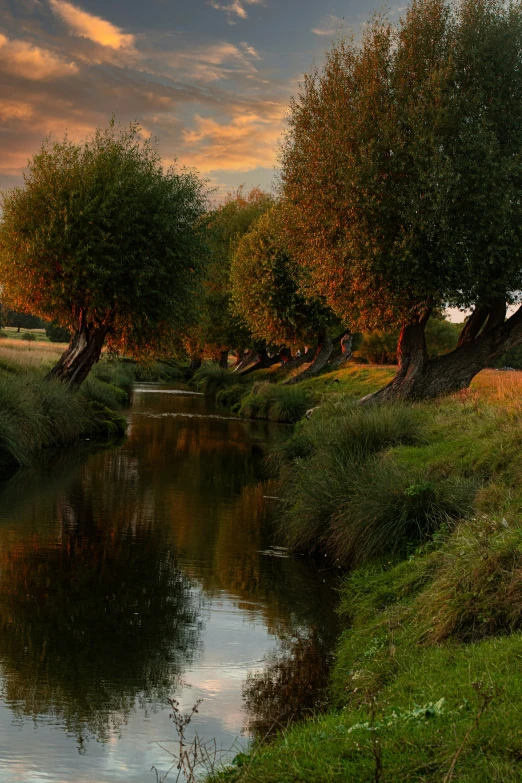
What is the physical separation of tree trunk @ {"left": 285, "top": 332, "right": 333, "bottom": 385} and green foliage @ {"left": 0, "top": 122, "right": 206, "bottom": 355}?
18997 mm

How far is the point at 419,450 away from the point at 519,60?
13489 mm

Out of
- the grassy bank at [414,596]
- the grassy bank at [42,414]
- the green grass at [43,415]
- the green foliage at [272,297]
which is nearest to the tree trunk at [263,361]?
the green foliage at [272,297]

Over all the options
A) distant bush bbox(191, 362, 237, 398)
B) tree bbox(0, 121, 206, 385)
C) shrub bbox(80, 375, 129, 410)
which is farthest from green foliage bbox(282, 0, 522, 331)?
distant bush bbox(191, 362, 237, 398)

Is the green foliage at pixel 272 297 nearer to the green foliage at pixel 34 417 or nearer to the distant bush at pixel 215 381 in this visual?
the distant bush at pixel 215 381

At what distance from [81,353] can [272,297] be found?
17983mm

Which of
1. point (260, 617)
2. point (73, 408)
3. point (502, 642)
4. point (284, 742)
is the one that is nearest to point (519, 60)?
point (73, 408)

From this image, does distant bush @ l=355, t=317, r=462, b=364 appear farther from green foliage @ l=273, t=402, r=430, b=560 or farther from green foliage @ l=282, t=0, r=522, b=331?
green foliage @ l=273, t=402, r=430, b=560

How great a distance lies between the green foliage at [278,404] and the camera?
34.6 metres

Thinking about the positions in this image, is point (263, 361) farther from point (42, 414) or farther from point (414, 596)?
point (414, 596)

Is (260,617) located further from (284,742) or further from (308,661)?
(284,742)

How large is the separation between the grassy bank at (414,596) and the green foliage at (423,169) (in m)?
6.21

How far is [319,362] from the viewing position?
47.9 metres

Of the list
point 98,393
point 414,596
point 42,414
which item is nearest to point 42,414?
point 42,414

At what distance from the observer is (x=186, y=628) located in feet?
29.1
